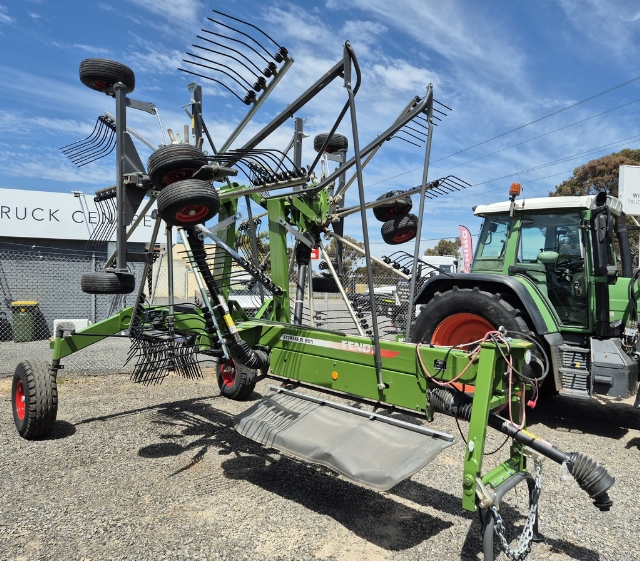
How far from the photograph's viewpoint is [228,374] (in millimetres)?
6406

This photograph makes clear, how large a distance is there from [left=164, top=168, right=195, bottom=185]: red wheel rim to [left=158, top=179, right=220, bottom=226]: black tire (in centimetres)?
28

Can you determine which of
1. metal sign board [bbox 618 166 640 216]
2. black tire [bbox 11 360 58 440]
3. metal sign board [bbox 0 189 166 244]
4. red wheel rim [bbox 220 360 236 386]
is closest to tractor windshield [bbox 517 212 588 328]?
red wheel rim [bbox 220 360 236 386]

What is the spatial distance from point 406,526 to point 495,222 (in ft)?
13.2

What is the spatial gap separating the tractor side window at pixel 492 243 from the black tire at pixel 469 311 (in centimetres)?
Answer: 70

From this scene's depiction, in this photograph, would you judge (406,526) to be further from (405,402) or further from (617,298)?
(617,298)

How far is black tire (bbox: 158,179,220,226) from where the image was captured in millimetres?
3209

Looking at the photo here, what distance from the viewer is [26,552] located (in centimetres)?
293

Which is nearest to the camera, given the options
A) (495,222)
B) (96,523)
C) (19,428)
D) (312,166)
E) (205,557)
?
(205,557)

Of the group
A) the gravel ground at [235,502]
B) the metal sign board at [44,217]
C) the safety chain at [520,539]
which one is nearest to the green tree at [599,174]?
the metal sign board at [44,217]

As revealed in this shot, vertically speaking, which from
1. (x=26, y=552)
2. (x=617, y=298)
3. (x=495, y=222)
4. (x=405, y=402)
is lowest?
(x=26, y=552)

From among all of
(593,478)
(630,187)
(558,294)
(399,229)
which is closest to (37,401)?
(399,229)

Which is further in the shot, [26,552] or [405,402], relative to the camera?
[405,402]

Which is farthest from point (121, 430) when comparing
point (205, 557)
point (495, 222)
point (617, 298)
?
point (617, 298)

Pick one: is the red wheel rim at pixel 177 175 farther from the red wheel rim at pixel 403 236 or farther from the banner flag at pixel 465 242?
the banner flag at pixel 465 242
